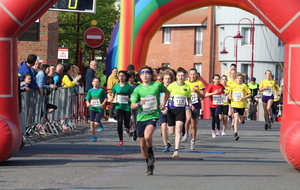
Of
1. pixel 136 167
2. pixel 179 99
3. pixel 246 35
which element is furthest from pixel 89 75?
pixel 246 35

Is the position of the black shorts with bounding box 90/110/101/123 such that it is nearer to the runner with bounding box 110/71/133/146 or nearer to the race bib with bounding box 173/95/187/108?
the runner with bounding box 110/71/133/146

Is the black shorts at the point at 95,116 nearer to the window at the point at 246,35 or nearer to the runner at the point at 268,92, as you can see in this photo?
the runner at the point at 268,92

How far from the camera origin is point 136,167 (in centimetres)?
1077

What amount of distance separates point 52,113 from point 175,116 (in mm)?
4825

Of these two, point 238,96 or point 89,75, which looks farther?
point 89,75

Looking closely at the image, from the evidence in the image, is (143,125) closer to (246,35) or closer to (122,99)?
(122,99)

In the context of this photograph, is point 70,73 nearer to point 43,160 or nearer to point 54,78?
point 54,78

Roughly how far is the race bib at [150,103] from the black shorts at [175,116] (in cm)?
265

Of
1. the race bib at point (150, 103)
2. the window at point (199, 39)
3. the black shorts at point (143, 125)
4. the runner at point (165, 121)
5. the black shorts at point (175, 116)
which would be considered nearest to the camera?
the black shorts at point (143, 125)

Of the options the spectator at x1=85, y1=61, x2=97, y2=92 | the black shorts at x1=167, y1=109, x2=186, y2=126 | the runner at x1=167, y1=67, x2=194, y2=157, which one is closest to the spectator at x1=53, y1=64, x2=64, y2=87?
the spectator at x1=85, y1=61, x2=97, y2=92

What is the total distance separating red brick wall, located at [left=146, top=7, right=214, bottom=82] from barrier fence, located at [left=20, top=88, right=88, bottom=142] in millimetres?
43156

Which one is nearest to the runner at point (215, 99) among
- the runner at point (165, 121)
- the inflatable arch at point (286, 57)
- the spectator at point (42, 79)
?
the runner at point (165, 121)

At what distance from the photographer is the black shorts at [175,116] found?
43.5ft

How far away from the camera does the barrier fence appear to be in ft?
49.6
